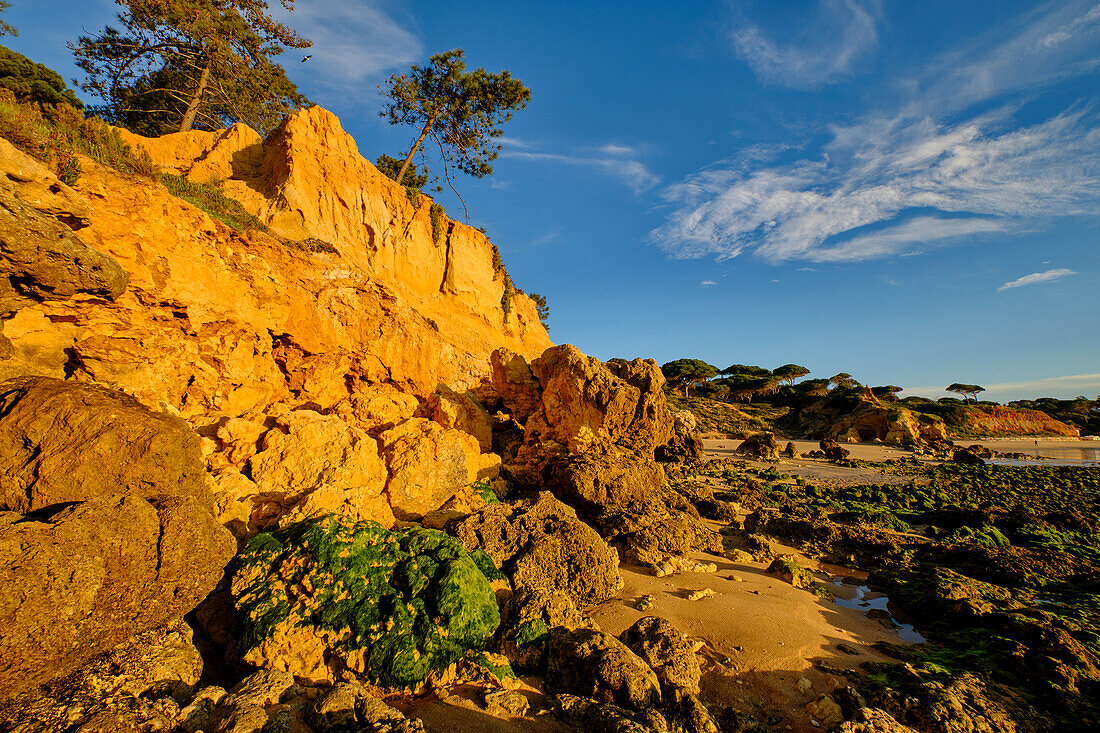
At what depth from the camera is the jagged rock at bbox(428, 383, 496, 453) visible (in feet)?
40.8

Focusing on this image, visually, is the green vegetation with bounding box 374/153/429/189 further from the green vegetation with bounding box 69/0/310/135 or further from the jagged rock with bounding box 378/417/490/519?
the jagged rock with bounding box 378/417/490/519

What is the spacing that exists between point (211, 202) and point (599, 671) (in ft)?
49.3

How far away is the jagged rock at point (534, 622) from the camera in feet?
19.5

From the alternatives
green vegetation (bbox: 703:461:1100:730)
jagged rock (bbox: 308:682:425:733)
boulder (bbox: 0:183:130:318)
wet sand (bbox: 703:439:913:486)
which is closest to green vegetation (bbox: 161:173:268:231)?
boulder (bbox: 0:183:130:318)

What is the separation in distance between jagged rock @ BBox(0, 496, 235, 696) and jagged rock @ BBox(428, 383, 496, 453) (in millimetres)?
6575

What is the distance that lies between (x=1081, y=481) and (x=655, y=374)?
91.7 ft

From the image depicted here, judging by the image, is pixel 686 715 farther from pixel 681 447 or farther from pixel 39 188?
pixel 681 447

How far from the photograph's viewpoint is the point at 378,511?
8461 mm

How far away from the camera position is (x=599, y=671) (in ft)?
16.9

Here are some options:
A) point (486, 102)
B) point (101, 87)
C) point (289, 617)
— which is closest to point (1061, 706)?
point (289, 617)

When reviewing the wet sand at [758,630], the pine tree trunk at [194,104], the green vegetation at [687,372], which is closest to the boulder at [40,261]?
the wet sand at [758,630]

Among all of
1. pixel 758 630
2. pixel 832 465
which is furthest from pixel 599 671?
pixel 832 465

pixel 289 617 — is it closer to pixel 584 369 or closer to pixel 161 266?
pixel 161 266

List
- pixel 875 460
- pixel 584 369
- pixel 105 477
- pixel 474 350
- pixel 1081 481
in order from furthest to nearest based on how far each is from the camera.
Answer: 1. pixel 875 460
2. pixel 1081 481
3. pixel 474 350
4. pixel 584 369
5. pixel 105 477
